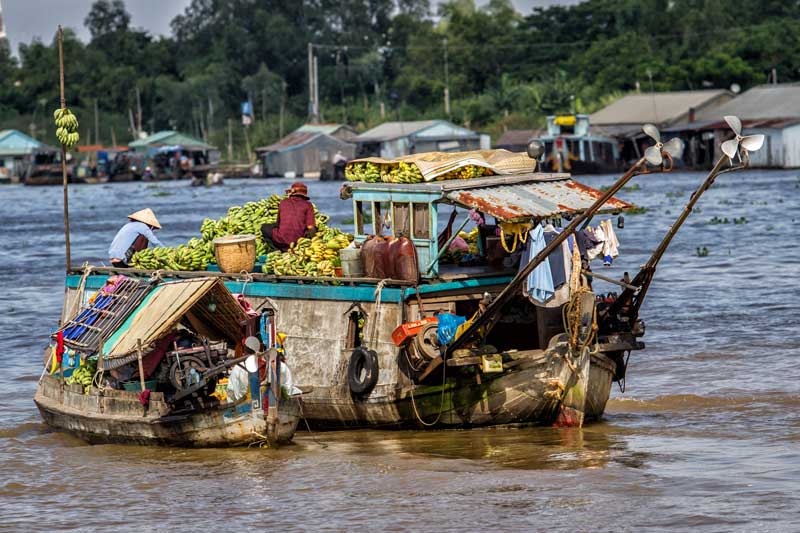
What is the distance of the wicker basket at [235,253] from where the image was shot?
13.2m

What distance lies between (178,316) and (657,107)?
5638 cm

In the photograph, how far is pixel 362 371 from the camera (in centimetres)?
1220

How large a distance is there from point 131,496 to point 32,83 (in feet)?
311

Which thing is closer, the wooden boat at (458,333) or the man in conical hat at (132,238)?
the wooden boat at (458,333)

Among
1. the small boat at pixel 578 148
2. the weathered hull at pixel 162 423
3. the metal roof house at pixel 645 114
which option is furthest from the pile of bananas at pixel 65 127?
the metal roof house at pixel 645 114

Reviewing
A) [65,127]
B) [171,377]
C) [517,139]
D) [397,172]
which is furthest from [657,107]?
[171,377]

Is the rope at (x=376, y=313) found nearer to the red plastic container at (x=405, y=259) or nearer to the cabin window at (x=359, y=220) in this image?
the red plastic container at (x=405, y=259)

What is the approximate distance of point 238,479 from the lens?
35.9 ft

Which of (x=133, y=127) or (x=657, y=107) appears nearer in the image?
(x=657, y=107)

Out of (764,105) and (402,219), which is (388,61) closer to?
(764,105)

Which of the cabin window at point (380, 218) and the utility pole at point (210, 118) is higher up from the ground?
the utility pole at point (210, 118)

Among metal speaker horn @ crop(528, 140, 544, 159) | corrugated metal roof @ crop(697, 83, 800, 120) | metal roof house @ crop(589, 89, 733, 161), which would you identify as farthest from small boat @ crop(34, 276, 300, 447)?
metal roof house @ crop(589, 89, 733, 161)

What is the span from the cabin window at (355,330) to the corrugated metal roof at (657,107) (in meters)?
52.2

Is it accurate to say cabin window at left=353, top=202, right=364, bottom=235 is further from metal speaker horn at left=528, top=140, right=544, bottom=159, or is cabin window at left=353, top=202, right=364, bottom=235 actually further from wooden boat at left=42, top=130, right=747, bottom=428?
metal speaker horn at left=528, top=140, right=544, bottom=159
